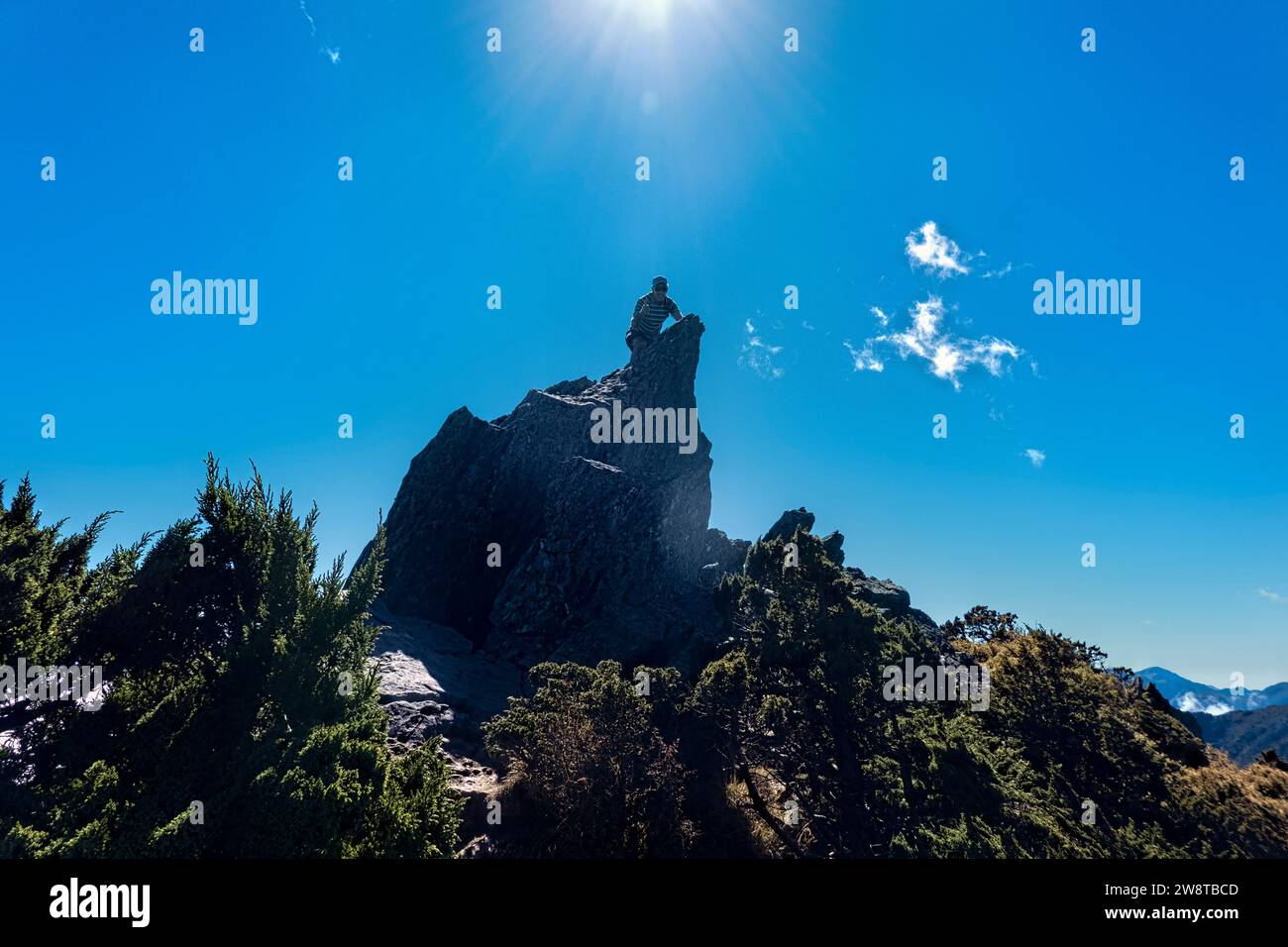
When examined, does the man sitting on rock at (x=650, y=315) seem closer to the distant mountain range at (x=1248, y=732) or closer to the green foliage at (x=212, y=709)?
the green foliage at (x=212, y=709)

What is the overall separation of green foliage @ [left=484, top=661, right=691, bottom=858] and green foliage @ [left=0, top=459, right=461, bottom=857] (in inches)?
112

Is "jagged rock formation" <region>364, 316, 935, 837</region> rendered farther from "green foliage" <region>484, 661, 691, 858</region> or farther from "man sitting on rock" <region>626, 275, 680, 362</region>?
"green foliage" <region>484, 661, 691, 858</region>

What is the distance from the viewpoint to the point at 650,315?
71188 millimetres

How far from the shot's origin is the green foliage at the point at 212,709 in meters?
10.6

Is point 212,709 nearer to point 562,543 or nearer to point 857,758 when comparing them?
point 857,758

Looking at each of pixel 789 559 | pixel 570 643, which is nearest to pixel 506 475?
pixel 570 643

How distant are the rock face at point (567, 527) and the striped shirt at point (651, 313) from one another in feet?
12.4

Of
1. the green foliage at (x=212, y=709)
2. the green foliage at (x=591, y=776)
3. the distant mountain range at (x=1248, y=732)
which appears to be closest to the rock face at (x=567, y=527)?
the green foliage at (x=591, y=776)

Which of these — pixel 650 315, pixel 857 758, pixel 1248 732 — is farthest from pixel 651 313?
pixel 1248 732
